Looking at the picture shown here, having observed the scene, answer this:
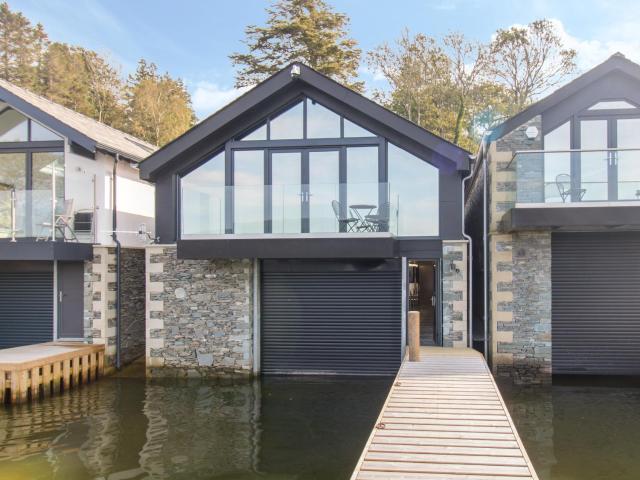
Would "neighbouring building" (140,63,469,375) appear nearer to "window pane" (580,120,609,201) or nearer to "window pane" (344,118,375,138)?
"window pane" (344,118,375,138)

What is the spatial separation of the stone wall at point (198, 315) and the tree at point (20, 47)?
85.6 feet

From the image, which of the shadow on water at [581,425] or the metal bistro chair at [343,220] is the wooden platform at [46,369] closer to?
the metal bistro chair at [343,220]

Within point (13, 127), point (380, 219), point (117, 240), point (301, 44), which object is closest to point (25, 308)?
point (117, 240)

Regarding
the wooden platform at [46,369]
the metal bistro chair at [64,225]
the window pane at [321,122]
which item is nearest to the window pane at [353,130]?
the window pane at [321,122]

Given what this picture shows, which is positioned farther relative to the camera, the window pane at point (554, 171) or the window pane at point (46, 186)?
the window pane at point (46, 186)

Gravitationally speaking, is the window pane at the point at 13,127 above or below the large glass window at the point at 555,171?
above

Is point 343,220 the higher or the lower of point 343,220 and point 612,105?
the lower

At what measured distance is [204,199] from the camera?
12453 mm

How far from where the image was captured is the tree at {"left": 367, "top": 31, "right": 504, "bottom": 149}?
1019 inches

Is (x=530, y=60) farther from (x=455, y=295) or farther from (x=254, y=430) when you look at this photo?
(x=254, y=430)

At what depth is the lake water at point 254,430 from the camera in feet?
23.2

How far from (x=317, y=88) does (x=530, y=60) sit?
17.5m

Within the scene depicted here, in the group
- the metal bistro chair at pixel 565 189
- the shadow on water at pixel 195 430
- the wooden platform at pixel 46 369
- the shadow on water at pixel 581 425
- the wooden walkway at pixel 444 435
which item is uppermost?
the metal bistro chair at pixel 565 189

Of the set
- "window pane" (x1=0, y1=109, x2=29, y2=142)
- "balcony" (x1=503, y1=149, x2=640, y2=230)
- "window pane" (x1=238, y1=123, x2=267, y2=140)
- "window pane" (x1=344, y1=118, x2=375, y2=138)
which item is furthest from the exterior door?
"balcony" (x1=503, y1=149, x2=640, y2=230)
